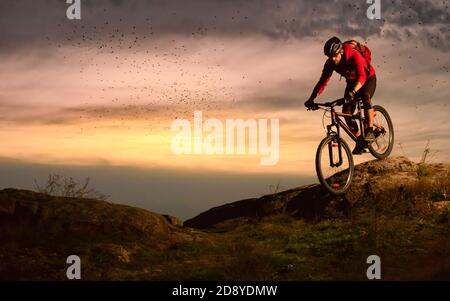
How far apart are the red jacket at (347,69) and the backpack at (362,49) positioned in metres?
0.23

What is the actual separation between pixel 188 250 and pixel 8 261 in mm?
4141

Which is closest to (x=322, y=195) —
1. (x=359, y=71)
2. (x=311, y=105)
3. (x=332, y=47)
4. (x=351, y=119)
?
(x=351, y=119)

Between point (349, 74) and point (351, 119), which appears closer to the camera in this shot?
point (349, 74)

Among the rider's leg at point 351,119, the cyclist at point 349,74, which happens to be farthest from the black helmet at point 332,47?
the rider's leg at point 351,119

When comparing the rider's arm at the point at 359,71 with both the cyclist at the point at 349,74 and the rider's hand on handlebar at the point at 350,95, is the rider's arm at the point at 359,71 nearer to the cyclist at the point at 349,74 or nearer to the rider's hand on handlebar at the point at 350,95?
the cyclist at the point at 349,74

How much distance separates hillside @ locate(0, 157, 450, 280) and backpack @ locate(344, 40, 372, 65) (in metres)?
4.13

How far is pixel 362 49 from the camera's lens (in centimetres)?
1365

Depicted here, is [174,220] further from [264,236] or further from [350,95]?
[350,95]

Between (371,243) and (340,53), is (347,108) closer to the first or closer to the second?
(340,53)

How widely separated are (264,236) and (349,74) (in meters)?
4.87

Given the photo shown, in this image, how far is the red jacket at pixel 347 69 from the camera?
13.0 metres

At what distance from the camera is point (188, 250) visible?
1285 cm
